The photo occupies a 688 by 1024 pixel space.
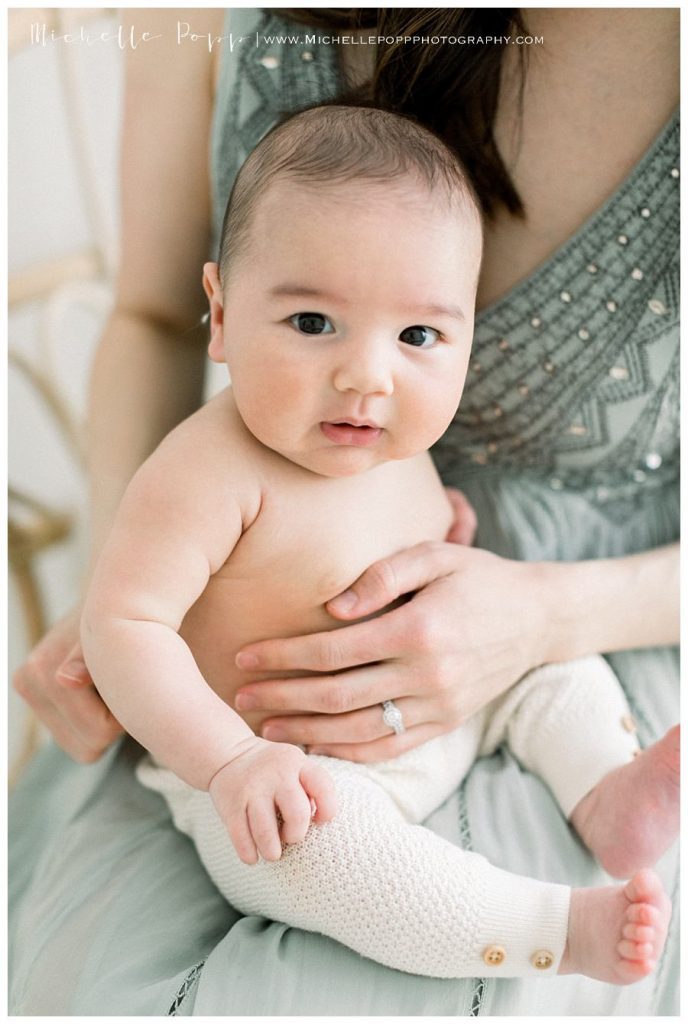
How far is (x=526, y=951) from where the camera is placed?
0.60m

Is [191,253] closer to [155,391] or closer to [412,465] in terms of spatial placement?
[155,391]

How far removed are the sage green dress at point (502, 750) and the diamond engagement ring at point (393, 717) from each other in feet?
0.28

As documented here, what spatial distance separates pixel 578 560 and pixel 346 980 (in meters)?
0.45

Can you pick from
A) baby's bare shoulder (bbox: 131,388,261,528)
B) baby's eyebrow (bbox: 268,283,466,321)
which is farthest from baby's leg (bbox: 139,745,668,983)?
baby's eyebrow (bbox: 268,283,466,321)

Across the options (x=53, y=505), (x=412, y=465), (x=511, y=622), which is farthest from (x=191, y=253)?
(x=53, y=505)

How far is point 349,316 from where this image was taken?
569mm

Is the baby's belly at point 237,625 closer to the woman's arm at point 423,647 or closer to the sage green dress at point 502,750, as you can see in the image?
the woman's arm at point 423,647

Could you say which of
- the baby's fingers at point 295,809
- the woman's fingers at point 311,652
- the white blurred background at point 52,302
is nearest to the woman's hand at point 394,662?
the woman's fingers at point 311,652

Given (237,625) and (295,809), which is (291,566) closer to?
(237,625)

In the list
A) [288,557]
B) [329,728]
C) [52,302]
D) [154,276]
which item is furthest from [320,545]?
[52,302]

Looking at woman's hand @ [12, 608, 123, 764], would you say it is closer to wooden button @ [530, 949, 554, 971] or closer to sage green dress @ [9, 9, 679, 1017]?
sage green dress @ [9, 9, 679, 1017]

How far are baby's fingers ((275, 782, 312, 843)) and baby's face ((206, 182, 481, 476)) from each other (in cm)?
22

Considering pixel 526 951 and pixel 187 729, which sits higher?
pixel 187 729

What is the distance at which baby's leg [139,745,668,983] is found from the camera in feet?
1.91
